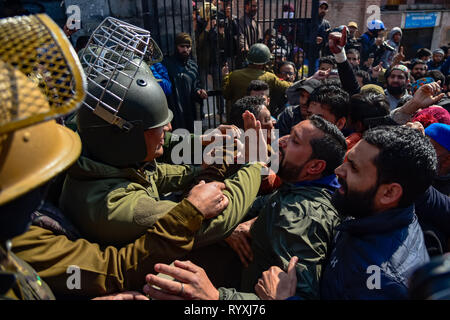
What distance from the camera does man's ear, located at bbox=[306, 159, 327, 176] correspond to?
6.93 ft

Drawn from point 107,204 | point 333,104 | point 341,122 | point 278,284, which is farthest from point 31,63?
point 341,122

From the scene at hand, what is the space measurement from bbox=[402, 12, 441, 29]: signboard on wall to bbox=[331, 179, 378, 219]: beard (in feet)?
62.6

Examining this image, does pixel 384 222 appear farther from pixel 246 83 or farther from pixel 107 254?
pixel 246 83

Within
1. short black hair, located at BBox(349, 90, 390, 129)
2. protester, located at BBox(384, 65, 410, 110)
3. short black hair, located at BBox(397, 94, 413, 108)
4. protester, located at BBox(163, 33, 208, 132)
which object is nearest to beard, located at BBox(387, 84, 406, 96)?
protester, located at BBox(384, 65, 410, 110)

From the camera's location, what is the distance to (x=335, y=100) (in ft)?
10.8

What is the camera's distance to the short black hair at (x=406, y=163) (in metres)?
1.61

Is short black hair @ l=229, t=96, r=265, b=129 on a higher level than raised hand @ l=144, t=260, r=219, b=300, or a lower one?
higher

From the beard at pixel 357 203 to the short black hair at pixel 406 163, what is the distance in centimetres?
8

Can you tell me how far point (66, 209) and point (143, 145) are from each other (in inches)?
20.4

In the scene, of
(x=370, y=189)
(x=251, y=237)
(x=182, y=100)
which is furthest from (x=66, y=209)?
(x=182, y=100)

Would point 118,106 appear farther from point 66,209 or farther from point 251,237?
point 251,237

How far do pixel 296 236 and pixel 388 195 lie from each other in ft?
1.66

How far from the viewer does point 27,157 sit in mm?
896

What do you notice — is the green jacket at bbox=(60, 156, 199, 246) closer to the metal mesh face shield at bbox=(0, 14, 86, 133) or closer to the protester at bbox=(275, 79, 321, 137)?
the metal mesh face shield at bbox=(0, 14, 86, 133)
